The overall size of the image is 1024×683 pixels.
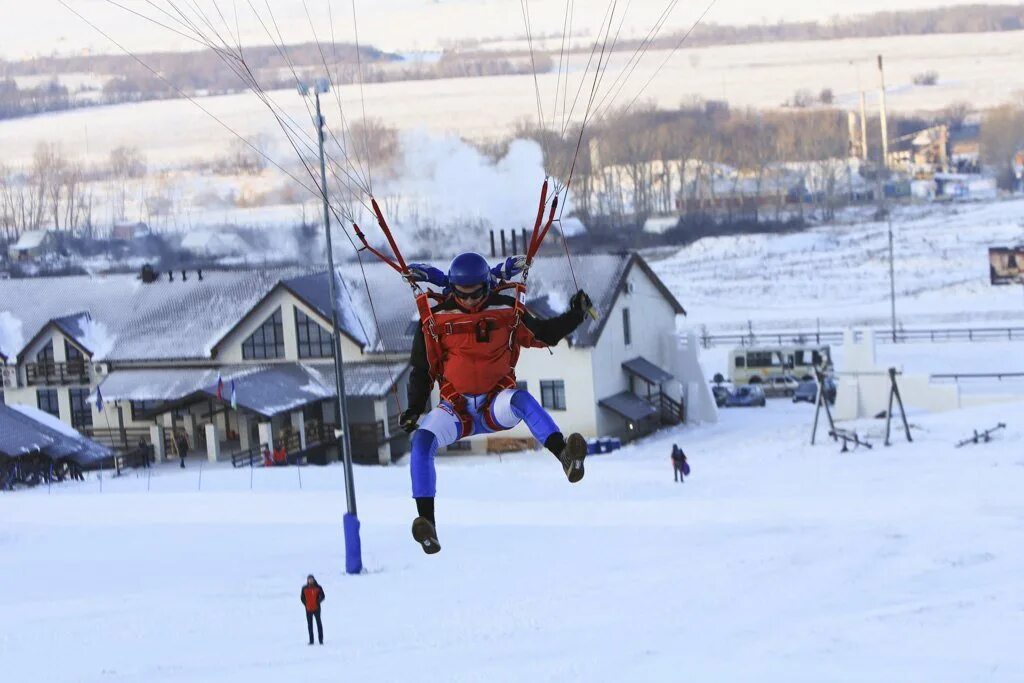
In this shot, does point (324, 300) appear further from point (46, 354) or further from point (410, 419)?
point (410, 419)

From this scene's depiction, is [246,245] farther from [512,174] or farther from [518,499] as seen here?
[518,499]

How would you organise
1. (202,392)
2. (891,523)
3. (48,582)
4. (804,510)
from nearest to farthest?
(48,582) < (891,523) < (804,510) < (202,392)

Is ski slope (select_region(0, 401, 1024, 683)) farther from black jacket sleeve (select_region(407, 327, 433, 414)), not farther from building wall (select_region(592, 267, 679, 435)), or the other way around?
building wall (select_region(592, 267, 679, 435))

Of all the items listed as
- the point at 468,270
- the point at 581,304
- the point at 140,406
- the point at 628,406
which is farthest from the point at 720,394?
the point at 581,304

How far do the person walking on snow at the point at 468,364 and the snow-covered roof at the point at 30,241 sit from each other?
106651mm

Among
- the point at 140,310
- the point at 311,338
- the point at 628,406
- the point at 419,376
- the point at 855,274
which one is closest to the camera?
the point at 419,376

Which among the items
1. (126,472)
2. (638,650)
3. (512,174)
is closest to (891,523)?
(638,650)

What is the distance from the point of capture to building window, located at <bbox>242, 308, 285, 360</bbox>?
53531 mm

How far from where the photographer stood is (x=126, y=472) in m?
46.9

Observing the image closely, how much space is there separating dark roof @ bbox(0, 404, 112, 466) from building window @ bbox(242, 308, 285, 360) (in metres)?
8.18

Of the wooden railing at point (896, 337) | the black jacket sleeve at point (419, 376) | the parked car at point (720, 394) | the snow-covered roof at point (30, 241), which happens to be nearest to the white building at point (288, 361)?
the parked car at point (720, 394)

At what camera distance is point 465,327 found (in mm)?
11594

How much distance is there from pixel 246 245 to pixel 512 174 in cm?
3346

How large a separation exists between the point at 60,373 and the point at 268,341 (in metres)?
9.85
